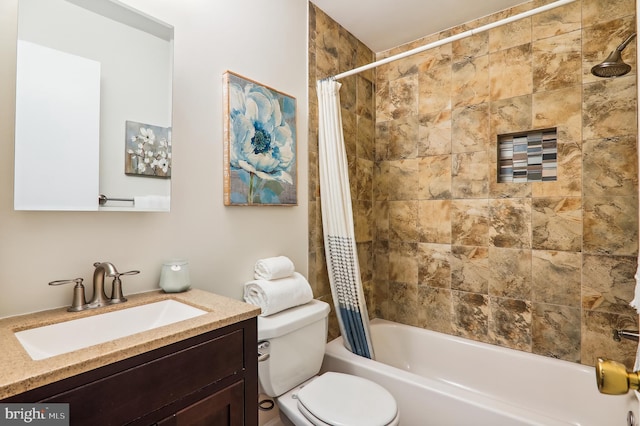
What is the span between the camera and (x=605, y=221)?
1800 millimetres

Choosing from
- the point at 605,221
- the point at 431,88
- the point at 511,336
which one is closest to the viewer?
the point at 605,221

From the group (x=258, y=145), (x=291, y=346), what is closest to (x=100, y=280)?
(x=291, y=346)

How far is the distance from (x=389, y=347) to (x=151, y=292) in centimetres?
179

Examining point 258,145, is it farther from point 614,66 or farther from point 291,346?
point 614,66

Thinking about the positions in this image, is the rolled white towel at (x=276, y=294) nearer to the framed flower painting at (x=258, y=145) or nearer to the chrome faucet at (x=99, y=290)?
the framed flower painting at (x=258, y=145)

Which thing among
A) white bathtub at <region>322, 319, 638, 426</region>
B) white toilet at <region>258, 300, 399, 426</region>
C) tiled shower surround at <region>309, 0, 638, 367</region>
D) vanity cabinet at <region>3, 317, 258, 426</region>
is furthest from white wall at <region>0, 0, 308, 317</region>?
→ white bathtub at <region>322, 319, 638, 426</region>

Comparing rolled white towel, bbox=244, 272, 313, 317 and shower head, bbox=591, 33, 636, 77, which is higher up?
shower head, bbox=591, 33, 636, 77

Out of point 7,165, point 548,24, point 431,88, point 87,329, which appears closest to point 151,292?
point 87,329

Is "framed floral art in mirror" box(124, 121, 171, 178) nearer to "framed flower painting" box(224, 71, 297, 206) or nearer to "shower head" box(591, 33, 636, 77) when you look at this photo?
"framed flower painting" box(224, 71, 297, 206)

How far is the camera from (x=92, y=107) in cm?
115

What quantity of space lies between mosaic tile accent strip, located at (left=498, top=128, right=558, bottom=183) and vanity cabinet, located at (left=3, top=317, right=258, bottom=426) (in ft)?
6.28

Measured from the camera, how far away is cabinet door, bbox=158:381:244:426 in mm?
925

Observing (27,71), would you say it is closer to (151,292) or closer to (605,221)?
(151,292)

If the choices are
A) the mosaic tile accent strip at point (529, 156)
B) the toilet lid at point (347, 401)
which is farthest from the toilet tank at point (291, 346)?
the mosaic tile accent strip at point (529, 156)
